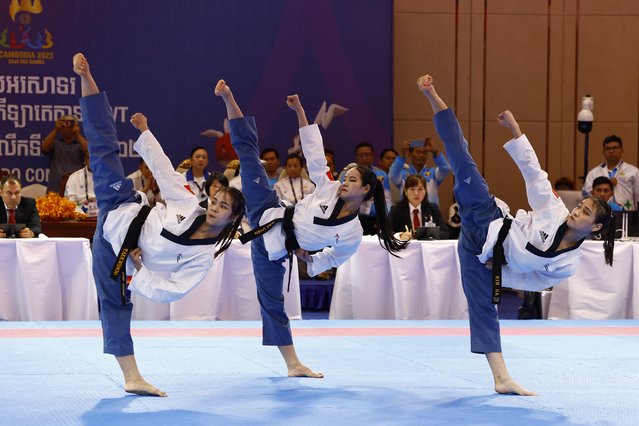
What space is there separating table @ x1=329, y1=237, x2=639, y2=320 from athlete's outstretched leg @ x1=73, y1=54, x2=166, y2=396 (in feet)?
11.2

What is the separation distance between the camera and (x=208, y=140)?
9.77m

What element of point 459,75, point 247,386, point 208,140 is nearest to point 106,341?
point 247,386

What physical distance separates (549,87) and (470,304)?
7.18 meters

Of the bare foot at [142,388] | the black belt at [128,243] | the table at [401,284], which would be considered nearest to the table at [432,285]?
the table at [401,284]

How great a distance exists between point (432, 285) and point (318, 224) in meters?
3.28

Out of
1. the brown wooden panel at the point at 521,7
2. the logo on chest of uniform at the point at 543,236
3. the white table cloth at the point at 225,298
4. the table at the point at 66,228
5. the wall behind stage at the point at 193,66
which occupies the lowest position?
the white table cloth at the point at 225,298

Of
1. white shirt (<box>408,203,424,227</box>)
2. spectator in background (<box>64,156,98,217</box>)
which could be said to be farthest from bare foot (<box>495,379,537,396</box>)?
spectator in background (<box>64,156,98,217</box>)

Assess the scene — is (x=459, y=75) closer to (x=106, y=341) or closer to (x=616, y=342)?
(x=616, y=342)

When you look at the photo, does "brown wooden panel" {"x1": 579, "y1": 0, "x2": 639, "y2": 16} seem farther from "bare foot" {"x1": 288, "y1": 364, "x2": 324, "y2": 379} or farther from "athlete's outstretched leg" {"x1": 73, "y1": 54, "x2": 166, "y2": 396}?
"athlete's outstretched leg" {"x1": 73, "y1": 54, "x2": 166, "y2": 396}

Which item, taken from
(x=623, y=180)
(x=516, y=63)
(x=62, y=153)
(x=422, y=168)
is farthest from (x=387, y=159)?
(x=62, y=153)

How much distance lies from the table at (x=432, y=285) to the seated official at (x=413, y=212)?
432mm

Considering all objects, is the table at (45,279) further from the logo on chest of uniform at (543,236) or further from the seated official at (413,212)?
the logo on chest of uniform at (543,236)

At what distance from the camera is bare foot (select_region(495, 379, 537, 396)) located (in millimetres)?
4367

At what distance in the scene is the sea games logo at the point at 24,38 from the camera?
31.0 feet
